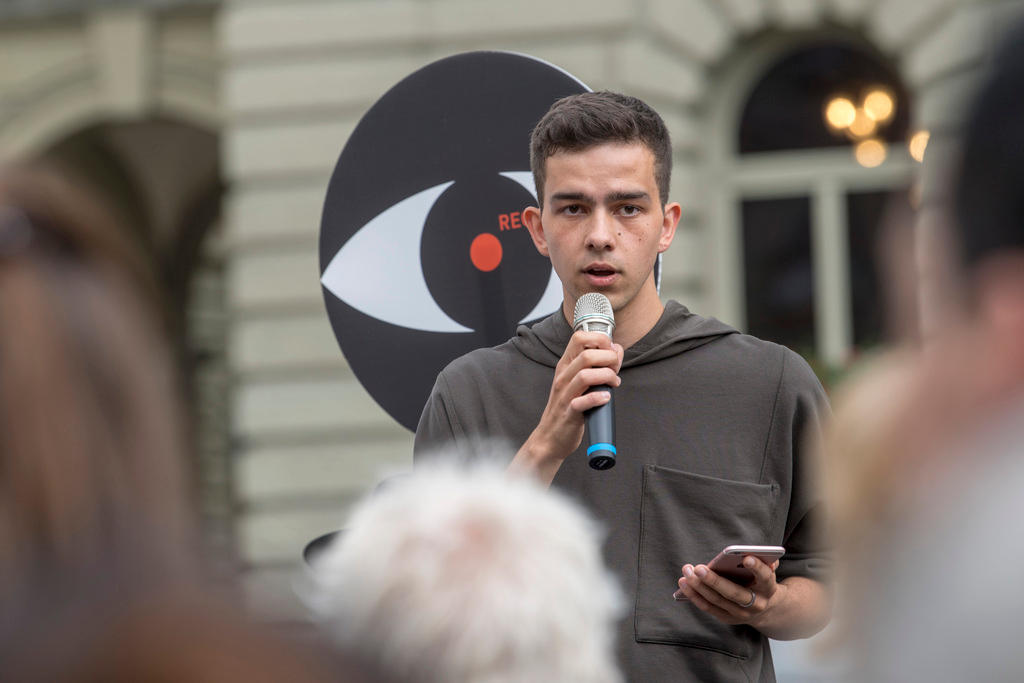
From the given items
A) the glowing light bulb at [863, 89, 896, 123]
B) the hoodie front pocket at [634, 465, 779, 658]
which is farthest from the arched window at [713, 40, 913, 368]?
the hoodie front pocket at [634, 465, 779, 658]

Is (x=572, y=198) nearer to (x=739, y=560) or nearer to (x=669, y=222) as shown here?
(x=669, y=222)

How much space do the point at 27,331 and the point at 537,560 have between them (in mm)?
505

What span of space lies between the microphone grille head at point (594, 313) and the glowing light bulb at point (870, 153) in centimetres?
781

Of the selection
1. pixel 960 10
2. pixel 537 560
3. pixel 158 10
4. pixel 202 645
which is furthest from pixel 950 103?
pixel 158 10

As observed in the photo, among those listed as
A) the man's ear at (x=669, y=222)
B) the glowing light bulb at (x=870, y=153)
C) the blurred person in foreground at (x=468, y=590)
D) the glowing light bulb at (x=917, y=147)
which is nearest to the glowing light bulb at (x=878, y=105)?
the glowing light bulb at (x=870, y=153)

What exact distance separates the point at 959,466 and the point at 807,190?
9.29 metres

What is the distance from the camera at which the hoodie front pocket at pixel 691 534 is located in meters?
2.68

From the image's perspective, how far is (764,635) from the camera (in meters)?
2.77

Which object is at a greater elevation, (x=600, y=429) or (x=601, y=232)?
(x=601, y=232)

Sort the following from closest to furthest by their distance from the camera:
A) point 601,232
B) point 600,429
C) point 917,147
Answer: point 917,147 < point 600,429 < point 601,232

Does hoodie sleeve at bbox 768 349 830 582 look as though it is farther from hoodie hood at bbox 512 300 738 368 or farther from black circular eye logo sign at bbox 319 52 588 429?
black circular eye logo sign at bbox 319 52 588 429

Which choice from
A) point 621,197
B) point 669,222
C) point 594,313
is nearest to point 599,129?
point 621,197

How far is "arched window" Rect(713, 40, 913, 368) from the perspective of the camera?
10.3m

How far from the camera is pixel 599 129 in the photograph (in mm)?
2943
